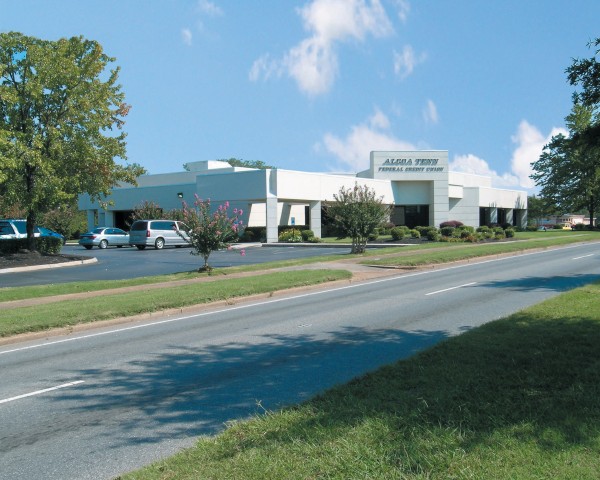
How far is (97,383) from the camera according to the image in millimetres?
7242

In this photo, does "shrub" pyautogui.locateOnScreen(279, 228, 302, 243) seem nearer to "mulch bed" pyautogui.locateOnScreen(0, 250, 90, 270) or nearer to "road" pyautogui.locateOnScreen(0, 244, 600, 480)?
"mulch bed" pyautogui.locateOnScreen(0, 250, 90, 270)

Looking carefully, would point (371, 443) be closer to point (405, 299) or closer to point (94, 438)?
point (94, 438)

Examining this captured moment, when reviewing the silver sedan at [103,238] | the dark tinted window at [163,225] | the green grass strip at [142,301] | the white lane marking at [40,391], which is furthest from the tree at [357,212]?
the white lane marking at [40,391]

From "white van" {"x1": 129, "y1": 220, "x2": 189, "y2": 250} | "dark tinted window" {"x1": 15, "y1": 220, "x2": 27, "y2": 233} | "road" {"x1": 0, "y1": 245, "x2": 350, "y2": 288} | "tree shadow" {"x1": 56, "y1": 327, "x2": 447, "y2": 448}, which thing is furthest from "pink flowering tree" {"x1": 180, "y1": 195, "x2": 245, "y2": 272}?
"white van" {"x1": 129, "y1": 220, "x2": 189, "y2": 250}

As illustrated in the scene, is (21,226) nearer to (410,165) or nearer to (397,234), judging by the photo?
(397,234)

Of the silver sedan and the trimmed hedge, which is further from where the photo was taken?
the silver sedan

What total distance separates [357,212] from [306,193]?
20038 millimetres

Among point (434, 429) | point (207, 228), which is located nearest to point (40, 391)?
point (434, 429)

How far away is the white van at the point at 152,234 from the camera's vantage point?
37406 mm

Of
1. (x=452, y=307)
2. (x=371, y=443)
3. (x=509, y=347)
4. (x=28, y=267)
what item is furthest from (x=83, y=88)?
(x=371, y=443)

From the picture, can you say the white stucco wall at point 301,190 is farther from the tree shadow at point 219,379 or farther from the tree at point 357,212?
the tree shadow at point 219,379

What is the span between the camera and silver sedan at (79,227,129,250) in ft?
132

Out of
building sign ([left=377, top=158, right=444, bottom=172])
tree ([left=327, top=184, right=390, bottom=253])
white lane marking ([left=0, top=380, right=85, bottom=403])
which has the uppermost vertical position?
building sign ([left=377, top=158, right=444, bottom=172])

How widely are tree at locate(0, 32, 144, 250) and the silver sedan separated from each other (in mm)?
12930
